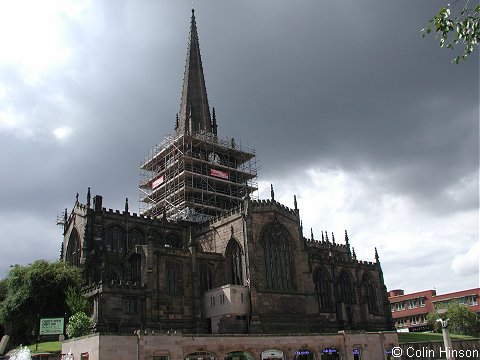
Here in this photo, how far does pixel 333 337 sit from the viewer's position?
135 feet

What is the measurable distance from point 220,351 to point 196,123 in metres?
53.2

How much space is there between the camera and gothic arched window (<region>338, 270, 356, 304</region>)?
68.8 m

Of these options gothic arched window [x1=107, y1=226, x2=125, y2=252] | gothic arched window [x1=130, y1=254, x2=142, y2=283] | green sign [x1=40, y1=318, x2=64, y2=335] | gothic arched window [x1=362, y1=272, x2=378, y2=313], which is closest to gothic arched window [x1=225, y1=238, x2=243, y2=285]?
gothic arched window [x1=130, y1=254, x2=142, y2=283]

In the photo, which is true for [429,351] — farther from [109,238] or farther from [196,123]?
[196,123]

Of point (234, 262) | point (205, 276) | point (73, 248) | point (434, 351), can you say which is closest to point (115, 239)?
point (73, 248)

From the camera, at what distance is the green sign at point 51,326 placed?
A: 1678 inches

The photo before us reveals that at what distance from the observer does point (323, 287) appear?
65688 millimetres

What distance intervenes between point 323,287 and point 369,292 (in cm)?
1179

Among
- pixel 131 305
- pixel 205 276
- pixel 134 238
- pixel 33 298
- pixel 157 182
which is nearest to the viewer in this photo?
pixel 131 305

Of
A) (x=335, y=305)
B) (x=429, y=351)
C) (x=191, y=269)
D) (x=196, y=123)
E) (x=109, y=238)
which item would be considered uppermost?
→ (x=196, y=123)

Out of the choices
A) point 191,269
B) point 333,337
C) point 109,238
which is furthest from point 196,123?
point 333,337

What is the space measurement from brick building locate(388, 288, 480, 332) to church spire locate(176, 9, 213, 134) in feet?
178

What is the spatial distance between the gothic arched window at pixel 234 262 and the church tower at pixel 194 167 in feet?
52.4

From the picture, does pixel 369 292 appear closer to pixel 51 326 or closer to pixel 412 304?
pixel 412 304
